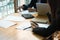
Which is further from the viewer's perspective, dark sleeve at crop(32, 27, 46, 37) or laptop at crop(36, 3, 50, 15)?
laptop at crop(36, 3, 50, 15)

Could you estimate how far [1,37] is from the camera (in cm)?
145

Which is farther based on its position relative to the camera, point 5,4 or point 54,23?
point 5,4

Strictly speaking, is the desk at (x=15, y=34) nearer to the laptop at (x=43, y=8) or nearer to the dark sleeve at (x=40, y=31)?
the dark sleeve at (x=40, y=31)

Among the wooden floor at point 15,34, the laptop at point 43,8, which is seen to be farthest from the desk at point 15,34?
the laptop at point 43,8

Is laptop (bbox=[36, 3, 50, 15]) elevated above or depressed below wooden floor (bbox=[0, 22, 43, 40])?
above

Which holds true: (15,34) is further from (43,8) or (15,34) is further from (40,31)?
(43,8)

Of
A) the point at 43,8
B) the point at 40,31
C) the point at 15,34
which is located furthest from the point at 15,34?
the point at 43,8

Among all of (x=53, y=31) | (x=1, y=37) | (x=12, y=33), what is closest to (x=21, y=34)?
(x=12, y=33)

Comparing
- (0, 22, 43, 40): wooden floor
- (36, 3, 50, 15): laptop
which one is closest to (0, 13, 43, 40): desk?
(0, 22, 43, 40): wooden floor

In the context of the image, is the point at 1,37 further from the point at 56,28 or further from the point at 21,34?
the point at 56,28

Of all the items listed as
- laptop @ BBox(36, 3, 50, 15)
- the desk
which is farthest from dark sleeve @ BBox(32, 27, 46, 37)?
laptop @ BBox(36, 3, 50, 15)

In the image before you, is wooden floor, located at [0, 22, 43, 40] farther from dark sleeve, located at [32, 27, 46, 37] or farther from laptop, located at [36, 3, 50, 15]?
laptop, located at [36, 3, 50, 15]

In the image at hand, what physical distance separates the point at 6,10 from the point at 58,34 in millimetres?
2475

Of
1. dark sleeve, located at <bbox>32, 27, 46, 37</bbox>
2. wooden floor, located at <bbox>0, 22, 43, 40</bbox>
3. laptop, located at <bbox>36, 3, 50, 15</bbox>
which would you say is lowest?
wooden floor, located at <bbox>0, 22, 43, 40</bbox>
